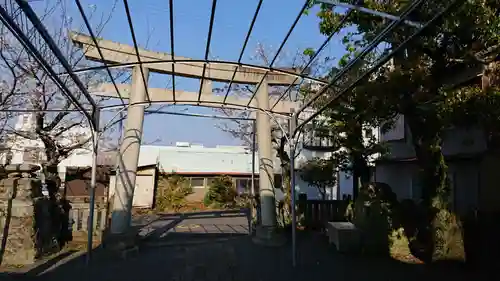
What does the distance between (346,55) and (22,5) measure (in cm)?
553

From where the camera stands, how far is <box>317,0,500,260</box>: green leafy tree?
614 centimetres

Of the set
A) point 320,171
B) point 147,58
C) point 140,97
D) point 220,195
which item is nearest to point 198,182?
point 220,195

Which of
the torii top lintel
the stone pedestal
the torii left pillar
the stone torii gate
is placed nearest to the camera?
the stone pedestal

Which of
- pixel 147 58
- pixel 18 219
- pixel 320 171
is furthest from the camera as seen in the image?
pixel 320 171

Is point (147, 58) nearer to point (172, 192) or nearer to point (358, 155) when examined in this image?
point (358, 155)

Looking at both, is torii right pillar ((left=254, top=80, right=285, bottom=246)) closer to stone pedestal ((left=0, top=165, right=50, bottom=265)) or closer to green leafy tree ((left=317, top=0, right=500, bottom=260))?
green leafy tree ((left=317, top=0, right=500, bottom=260))

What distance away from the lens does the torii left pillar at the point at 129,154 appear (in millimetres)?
8273

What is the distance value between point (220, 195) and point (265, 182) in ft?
32.2

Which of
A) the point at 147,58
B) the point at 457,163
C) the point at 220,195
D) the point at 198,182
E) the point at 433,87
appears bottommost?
the point at 220,195

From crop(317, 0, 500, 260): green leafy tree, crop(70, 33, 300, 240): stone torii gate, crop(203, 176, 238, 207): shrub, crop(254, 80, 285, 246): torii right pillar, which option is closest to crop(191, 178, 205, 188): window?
crop(203, 176, 238, 207): shrub

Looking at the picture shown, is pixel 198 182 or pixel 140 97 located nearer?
pixel 140 97

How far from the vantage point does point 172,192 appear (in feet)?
60.4

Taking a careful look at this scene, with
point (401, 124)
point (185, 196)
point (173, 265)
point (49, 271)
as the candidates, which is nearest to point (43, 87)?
point (49, 271)

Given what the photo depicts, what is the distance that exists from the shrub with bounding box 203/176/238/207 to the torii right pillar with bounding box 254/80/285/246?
9.68m
